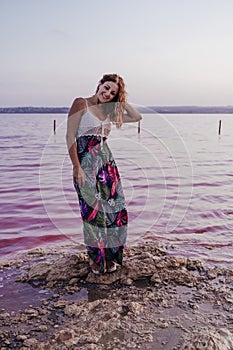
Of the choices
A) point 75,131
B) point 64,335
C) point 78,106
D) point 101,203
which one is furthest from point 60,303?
point 78,106

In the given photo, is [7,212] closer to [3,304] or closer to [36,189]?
[36,189]

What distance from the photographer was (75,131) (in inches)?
126

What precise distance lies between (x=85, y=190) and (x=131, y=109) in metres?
0.82

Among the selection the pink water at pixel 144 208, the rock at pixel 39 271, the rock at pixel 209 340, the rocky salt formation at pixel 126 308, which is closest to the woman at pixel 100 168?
the rocky salt formation at pixel 126 308

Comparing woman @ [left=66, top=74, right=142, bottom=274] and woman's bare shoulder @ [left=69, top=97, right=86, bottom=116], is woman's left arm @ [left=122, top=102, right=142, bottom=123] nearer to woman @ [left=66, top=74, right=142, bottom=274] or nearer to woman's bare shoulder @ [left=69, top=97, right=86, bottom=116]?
woman @ [left=66, top=74, right=142, bottom=274]

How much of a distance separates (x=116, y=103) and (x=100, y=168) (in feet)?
1.86

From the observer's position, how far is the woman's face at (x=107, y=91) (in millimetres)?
3215

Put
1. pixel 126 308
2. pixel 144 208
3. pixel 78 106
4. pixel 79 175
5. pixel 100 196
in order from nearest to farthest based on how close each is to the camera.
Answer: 1. pixel 126 308
2. pixel 78 106
3. pixel 79 175
4. pixel 100 196
5. pixel 144 208

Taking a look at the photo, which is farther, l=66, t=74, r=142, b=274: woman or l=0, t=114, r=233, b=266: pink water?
l=0, t=114, r=233, b=266: pink water

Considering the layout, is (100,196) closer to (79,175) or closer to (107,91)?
(79,175)

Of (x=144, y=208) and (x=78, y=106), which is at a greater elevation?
(x=78, y=106)

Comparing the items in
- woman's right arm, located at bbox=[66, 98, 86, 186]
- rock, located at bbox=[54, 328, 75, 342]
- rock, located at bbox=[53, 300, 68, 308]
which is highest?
woman's right arm, located at bbox=[66, 98, 86, 186]

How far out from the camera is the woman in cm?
321

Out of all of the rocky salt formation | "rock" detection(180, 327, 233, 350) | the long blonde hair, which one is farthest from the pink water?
"rock" detection(180, 327, 233, 350)
